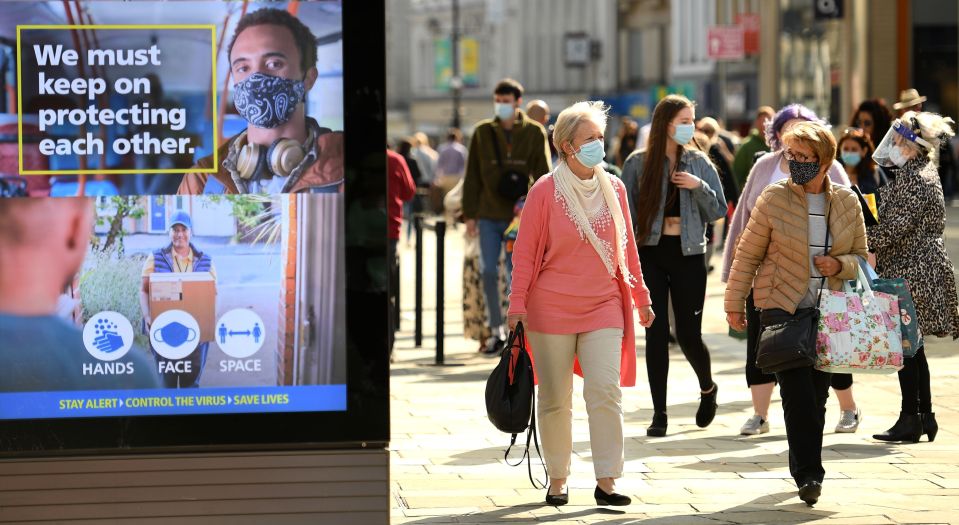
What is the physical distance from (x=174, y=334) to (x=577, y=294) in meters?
2.17

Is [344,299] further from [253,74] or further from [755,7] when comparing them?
[755,7]

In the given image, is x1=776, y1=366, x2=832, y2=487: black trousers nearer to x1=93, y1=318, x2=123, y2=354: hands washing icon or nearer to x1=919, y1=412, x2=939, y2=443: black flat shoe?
x1=919, y1=412, x2=939, y2=443: black flat shoe

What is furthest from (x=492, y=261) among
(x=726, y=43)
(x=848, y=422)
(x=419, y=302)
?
(x=726, y=43)

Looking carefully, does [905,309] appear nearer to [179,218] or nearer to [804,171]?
[804,171]

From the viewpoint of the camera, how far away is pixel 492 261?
1374 centimetres

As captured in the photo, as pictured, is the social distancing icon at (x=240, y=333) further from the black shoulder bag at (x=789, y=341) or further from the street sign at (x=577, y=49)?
the street sign at (x=577, y=49)

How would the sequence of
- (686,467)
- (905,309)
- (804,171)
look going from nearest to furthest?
(804,171)
(905,309)
(686,467)

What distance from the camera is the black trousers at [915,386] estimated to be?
956cm

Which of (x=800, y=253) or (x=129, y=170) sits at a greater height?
(x=129, y=170)

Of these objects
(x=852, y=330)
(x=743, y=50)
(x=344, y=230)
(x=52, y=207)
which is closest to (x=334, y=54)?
(x=344, y=230)

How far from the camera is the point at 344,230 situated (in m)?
6.09

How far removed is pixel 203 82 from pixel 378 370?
1118 mm

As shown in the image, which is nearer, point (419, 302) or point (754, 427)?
point (754, 427)

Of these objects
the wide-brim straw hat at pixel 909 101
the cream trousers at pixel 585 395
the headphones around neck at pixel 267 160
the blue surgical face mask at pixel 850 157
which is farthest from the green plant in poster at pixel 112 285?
the wide-brim straw hat at pixel 909 101
